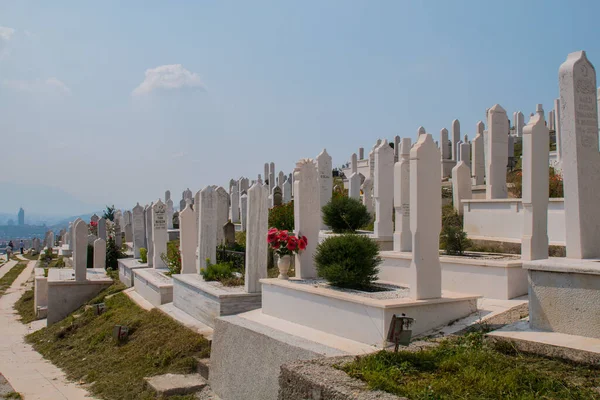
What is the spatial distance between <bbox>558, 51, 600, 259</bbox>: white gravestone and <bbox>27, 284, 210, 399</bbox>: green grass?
18.9 ft

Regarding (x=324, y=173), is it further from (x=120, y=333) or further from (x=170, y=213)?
(x=170, y=213)

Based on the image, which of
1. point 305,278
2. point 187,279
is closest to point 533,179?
point 305,278

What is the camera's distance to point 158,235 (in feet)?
58.6

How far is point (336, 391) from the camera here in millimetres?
4801

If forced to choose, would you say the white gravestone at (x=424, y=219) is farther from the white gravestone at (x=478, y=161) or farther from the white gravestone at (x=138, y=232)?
the white gravestone at (x=138, y=232)

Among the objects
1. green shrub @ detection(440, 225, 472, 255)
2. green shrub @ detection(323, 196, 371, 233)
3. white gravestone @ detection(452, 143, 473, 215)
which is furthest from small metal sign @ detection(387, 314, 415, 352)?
white gravestone @ detection(452, 143, 473, 215)

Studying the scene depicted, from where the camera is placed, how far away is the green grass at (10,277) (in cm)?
2687

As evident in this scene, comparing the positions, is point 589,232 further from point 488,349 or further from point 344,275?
point 344,275

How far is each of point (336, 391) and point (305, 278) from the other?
5.21 meters

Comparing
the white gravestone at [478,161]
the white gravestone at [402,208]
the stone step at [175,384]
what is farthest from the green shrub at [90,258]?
the stone step at [175,384]

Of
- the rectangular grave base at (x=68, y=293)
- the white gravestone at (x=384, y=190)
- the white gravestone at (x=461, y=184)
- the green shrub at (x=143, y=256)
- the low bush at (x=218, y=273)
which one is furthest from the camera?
the green shrub at (x=143, y=256)

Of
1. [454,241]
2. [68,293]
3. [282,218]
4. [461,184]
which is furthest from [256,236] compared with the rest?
[68,293]

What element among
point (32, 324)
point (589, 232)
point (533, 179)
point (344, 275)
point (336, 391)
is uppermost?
point (533, 179)

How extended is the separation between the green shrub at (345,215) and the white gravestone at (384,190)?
1652mm
